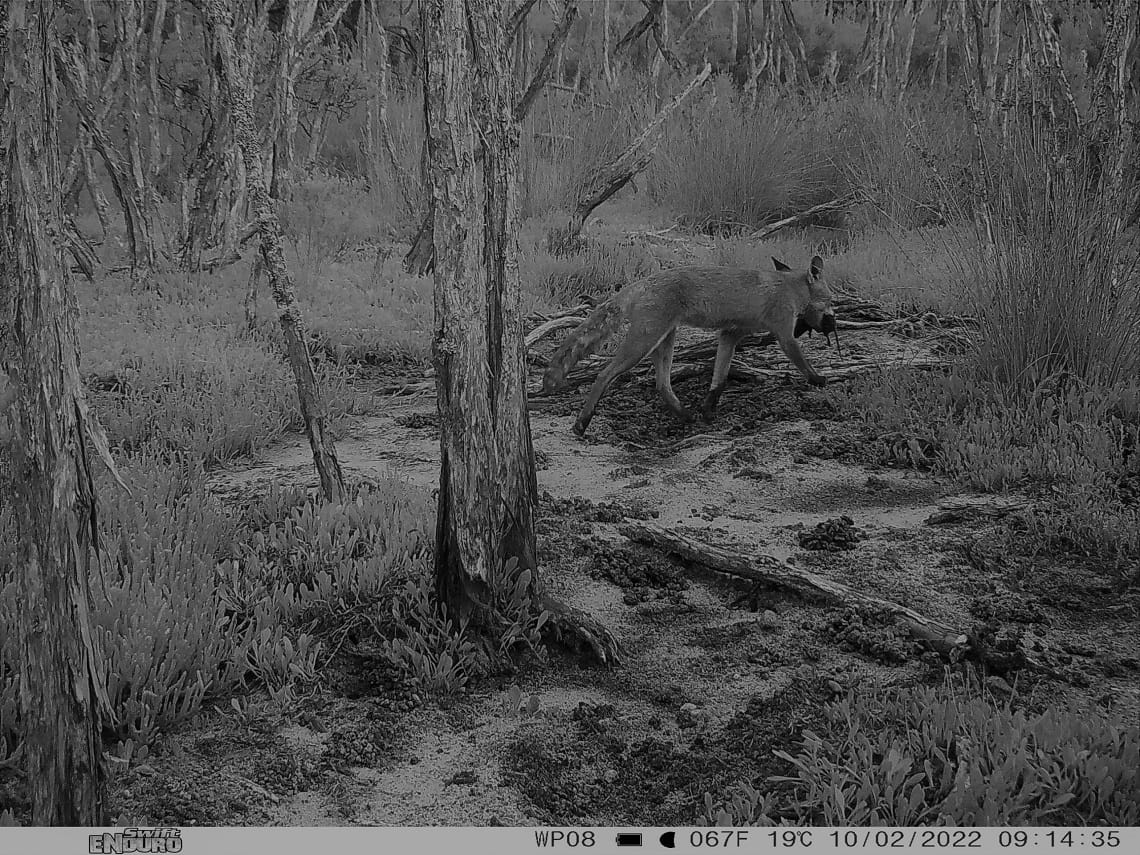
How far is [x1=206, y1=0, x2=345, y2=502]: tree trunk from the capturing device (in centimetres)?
314

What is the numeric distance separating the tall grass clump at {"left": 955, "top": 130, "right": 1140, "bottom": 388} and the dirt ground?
87cm

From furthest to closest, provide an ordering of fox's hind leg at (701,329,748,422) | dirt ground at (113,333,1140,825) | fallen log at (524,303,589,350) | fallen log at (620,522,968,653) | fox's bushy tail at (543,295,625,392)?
1. fallen log at (524,303,589,350)
2. fox's hind leg at (701,329,748,422)
3. fox's bushy tail at (543,295,625,392)
4. fallen log at (620,522,968,653)
5. dirt ground at (113,333,1140,825)

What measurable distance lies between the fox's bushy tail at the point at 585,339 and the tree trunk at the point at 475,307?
171 cm

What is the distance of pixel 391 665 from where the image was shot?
258cm

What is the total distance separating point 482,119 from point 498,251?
332 millimetres

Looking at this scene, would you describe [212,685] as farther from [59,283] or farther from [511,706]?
[59,283]

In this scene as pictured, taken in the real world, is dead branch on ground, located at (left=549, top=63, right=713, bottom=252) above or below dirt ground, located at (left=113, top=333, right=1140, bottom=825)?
above

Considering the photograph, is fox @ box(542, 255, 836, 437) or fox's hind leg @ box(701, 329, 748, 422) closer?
fox @ box(542, 255, 836, 437)

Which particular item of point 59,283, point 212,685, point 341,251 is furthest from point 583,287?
point 59,283

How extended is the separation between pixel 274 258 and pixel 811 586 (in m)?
1.95

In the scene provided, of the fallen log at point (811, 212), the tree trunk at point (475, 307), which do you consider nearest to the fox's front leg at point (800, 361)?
the fallen log at point (811, 212)

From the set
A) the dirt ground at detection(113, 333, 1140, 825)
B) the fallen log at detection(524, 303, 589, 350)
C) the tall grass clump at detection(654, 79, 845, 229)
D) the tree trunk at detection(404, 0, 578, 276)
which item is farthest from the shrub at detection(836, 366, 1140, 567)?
the tall grass clump at detection(654, 79, 845, 229)

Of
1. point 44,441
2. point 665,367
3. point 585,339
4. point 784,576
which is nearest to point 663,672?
point 784,576

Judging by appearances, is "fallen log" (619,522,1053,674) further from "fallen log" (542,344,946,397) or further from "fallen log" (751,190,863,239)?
"fallen log" (751,190,863,239)
